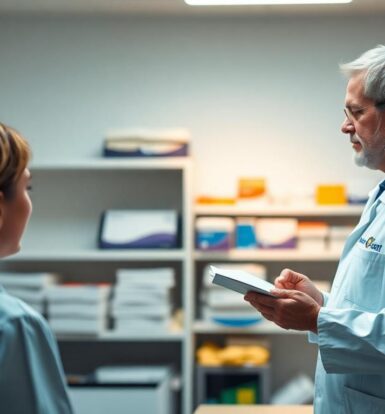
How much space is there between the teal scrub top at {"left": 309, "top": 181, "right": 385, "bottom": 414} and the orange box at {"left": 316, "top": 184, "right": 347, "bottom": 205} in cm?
165

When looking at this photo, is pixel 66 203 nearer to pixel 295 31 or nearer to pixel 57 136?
pixel 57 136

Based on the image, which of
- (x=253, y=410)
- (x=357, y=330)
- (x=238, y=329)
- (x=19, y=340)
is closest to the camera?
(x=19, y=340)

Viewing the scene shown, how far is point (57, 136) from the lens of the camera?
3.75m

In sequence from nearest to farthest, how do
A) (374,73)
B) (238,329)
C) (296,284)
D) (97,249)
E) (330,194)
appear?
(374,73), (296,284), (238,329), (330,194), (97,249)

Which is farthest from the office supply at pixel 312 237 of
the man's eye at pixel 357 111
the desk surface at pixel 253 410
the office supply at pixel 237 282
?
the office supply at pixel 237 282

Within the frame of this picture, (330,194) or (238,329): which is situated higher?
(330,194)

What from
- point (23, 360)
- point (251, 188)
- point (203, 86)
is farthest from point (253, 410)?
point (203, 86)

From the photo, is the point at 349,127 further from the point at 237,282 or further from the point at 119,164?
the point at 119,164

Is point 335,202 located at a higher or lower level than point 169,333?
higher

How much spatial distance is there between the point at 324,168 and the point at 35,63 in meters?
1.57

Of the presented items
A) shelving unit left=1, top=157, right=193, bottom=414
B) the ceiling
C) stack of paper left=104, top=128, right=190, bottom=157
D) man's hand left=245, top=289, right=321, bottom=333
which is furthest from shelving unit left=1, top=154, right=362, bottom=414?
man's hand left=245, top=289, right=321, bottom=333

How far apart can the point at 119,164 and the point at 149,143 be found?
0.59ft

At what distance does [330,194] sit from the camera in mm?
3455

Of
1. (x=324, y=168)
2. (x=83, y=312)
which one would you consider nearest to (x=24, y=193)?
(x=83, y=312)
